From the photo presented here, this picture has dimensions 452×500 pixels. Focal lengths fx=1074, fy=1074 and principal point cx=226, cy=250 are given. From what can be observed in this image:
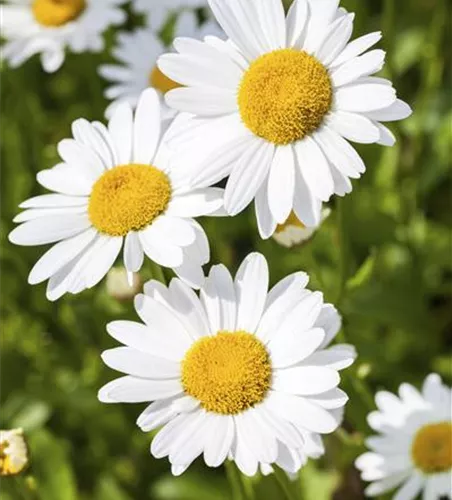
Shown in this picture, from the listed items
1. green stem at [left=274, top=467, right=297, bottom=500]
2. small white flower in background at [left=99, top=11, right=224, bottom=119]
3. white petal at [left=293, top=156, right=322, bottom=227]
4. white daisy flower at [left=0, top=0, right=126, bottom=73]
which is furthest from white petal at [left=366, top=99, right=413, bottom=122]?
white daisy flower at [left=0, top=0, right=126, bottom=73]

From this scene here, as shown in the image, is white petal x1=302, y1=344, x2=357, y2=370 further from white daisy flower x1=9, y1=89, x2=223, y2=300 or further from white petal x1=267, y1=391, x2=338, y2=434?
white daisy flower x1=9, y1=89, x2=223, y2=300

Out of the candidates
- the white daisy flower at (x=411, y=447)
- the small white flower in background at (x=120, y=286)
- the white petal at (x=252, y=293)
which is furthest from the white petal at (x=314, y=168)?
the small white flower in background at (x=120, y=286)

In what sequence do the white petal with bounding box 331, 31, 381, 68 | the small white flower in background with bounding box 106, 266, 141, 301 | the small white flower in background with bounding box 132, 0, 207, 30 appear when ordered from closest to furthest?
the white petal with bounding box 331, 31, 381, 68 < the small white flower in background with bounding box 106, 266, 141, 301 < the small white flower in background with bounding box 132, 0, 207, 30

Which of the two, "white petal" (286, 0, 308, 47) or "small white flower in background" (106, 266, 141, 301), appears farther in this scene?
"small white flower in background" (106, 266, 141, 301)

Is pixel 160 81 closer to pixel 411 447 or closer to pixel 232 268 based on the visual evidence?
pixel 232 268

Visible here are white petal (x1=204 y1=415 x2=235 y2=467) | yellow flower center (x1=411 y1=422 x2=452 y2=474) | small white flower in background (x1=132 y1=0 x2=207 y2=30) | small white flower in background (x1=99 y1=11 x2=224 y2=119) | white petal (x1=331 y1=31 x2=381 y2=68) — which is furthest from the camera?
small white flower in background (x1=132 y1=0 x2=207 y2=30)

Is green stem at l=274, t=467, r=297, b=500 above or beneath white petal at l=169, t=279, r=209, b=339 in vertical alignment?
beneath

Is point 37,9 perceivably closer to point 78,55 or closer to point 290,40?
point 78,55

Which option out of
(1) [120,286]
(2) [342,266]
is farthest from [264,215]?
(1) [120,286]
